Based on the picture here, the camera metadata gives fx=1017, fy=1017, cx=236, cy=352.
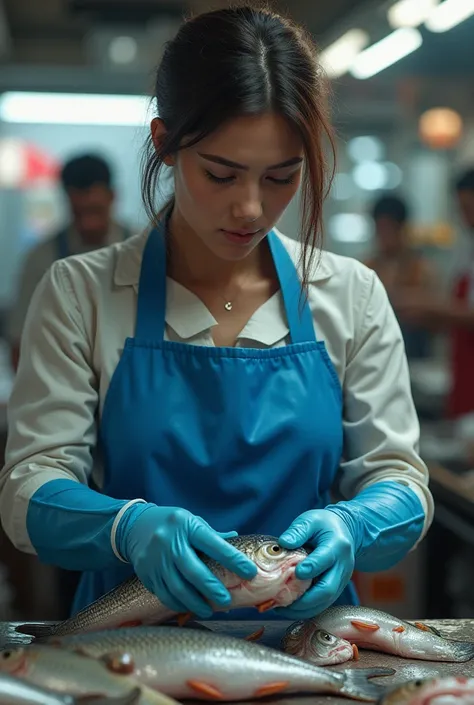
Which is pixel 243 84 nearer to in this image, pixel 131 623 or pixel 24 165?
pixel 131 623

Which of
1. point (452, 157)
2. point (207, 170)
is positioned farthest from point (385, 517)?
point (452, 157)

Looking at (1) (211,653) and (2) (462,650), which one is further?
(2) (462,650)

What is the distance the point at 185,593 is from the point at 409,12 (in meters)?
4.38

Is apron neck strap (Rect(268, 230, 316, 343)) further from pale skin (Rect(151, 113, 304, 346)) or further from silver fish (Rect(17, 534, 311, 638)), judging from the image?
silver fish (Rect(17, 534, 311, 638))

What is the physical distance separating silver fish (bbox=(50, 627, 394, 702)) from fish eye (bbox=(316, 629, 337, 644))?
0.14m

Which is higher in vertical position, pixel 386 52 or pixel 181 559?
pixel 386 52

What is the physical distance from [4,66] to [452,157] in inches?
188

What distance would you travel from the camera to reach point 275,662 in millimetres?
1391

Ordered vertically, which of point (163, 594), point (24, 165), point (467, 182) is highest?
point (24, 165)

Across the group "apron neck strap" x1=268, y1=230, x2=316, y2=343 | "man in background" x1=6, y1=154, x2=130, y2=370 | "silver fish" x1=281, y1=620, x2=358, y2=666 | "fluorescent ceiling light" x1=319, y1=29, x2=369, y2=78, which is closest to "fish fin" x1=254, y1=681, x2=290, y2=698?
"silver fish" x1=281, y1=620, x2=358, y2=666

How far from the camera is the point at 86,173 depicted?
4.48m

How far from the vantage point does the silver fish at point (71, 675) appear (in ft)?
4.16

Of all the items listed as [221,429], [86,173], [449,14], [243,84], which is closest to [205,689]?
[221,429]

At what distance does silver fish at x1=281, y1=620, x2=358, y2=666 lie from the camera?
1.54 m
